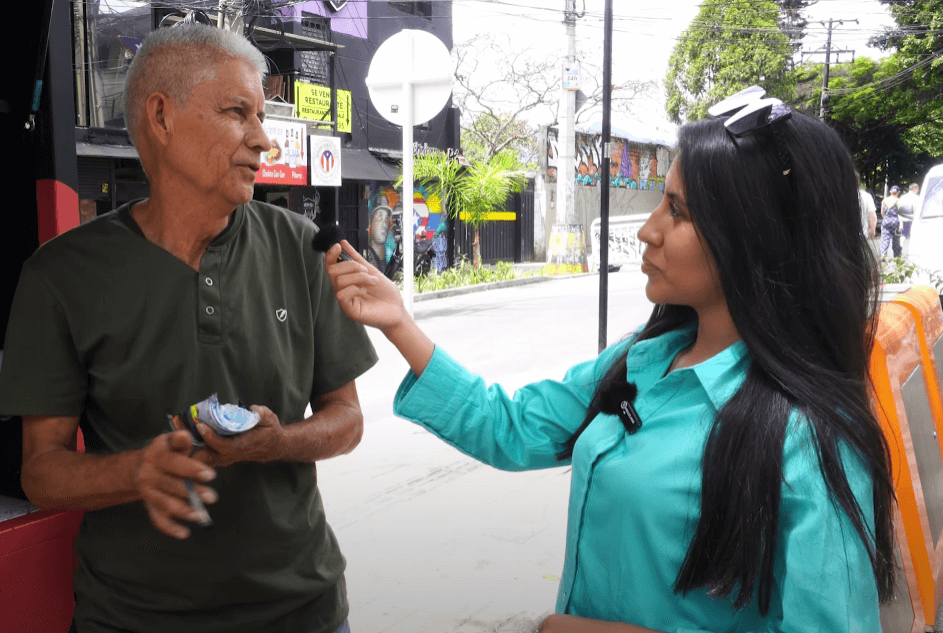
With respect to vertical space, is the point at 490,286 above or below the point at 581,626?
below

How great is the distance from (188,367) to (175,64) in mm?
600

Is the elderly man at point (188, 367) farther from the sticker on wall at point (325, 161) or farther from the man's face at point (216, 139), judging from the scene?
the sticker on wall at point (325, 161)

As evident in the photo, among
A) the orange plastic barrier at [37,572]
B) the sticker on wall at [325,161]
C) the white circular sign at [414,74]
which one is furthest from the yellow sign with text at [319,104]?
the orange plastic barrier at [37,572]

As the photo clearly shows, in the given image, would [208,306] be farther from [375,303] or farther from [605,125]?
[605,125]

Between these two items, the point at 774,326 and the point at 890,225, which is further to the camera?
the point at 890,225

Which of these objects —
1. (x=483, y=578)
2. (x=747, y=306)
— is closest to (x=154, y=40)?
(x=747, y=306)

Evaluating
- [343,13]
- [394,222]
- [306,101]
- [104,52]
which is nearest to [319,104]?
[306,101]

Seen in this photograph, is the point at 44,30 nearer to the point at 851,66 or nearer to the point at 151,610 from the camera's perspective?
the point at 151,610

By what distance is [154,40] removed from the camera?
5.70ft

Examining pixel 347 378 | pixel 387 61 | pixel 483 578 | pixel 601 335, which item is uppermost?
pixel 387 61

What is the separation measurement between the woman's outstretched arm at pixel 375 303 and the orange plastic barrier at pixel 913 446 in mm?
1495

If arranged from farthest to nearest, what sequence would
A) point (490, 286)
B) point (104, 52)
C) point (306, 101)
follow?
point (490, 286) < point (306, 101) < point (104, 52)

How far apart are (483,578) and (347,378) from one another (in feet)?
7.56

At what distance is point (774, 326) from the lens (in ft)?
4.40
